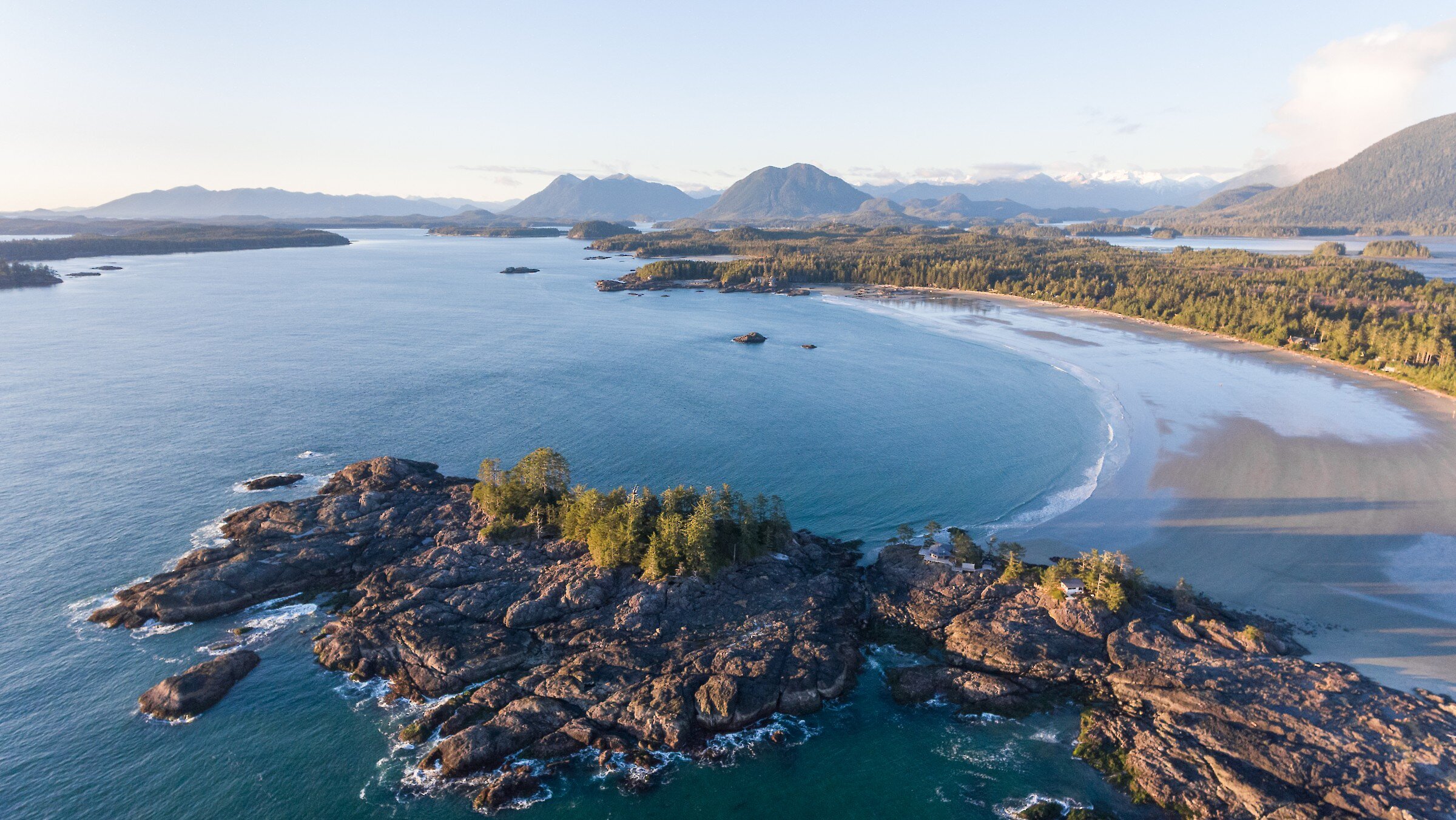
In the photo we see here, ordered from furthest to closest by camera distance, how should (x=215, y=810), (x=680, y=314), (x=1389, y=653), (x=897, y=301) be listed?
1. (x=897, y=301)
2. (x=680, y=314)
3. (x=1389, y=653)
4. (x=215, y=810)

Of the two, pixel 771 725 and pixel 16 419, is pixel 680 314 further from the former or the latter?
pixel 771 725

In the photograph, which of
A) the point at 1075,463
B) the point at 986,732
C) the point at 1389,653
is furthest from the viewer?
the point at 1075,463

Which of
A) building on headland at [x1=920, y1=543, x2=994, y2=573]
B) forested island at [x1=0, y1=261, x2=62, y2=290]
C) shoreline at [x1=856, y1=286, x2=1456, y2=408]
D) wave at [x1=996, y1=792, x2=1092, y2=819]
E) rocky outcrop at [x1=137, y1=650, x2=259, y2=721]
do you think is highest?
forested island at [x1=0, y1=261, x2=62, y2=290]

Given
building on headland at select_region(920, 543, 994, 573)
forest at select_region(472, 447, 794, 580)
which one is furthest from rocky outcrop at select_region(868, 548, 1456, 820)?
forest at select_region(472, 447, 794, 580)

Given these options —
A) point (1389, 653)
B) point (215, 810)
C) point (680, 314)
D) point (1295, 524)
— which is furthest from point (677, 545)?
point (680, 314)

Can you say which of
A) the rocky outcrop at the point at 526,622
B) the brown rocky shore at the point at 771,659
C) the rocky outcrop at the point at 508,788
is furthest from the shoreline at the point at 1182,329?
the rocky outcrop at the point at 508,788

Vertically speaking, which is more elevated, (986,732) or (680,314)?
(680,314)

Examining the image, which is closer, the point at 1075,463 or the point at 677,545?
the point at 677,545

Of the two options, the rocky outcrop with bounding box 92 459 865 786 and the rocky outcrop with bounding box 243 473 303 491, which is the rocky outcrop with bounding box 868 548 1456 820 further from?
the rocky outcrop with bounding box 243 473 303 491
